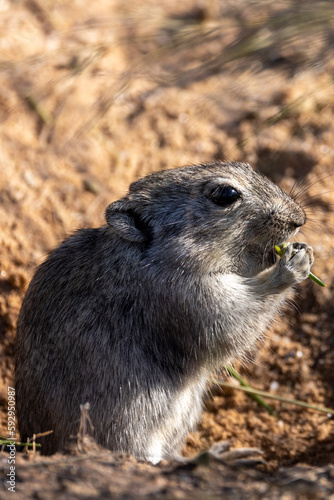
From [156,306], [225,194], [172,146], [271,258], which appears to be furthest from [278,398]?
[172,146]

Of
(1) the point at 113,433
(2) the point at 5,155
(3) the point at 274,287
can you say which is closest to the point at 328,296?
(3) the point at 274,287

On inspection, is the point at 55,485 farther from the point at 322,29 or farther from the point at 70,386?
the point at 322,29

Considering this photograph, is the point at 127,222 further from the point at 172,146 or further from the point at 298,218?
the point at 172,146

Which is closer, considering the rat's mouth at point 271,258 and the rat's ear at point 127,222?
the rat's ear at point 127,222

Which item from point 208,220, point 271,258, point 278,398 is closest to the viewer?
point 208,220

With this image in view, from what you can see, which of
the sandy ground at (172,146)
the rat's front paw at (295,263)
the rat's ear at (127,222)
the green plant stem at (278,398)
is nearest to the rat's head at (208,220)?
the rat's ear at (127,222)

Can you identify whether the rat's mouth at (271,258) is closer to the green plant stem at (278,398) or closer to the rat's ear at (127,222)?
the rat's ear at (127,222)
